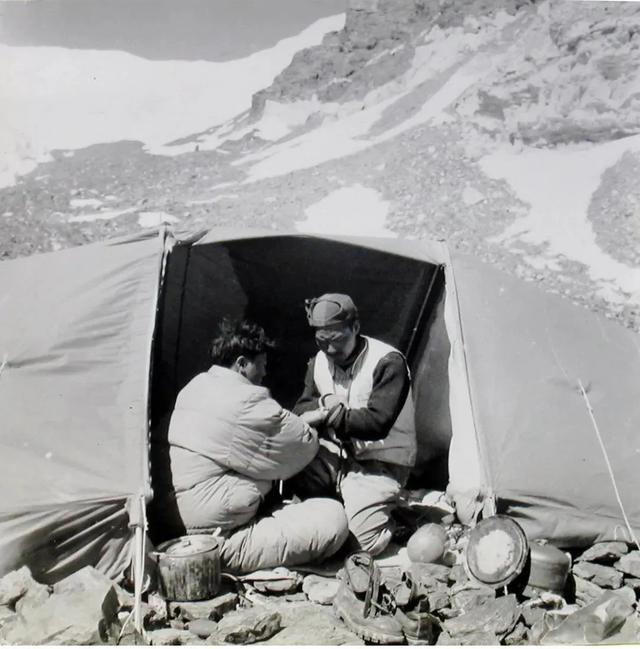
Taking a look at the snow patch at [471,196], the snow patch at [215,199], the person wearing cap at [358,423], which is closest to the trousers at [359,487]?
the person wearing cap at [358,423]

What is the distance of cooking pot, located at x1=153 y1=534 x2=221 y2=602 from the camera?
8.89 ft

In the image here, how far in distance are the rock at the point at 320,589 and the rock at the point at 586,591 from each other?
1041 mm

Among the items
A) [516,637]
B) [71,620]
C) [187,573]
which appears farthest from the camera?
[187,573]

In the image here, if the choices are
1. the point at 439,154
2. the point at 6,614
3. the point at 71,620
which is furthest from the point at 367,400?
→ the point at 439,154

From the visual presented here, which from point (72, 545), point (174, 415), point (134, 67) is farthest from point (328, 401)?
point (134, 67)

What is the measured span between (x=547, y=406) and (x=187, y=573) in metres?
1.94

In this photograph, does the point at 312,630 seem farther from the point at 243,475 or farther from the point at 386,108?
the point at 386,108

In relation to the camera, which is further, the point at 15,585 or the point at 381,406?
the point at 381,406

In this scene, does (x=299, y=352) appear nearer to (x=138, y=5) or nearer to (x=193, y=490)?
(x=193, y=490)

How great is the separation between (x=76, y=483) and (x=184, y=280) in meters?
1.75

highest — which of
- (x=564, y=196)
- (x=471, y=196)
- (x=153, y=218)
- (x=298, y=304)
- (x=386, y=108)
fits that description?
(x=386, y=108)

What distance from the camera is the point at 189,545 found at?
2799mm

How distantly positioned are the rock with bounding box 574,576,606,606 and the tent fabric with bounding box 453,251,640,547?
0.73 ft

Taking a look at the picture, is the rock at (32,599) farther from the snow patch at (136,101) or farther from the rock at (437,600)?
the snow patch at (136,101)
